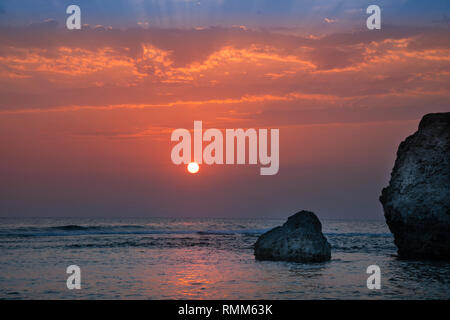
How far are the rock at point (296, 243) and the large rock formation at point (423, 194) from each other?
160 inches

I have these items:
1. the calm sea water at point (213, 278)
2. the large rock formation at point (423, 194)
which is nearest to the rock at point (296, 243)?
the calm sea water at point (213, 278)

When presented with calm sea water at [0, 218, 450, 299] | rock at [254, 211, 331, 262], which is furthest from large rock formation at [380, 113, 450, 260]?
rock at [254, 211, 331, 262]

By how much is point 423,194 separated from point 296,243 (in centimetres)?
649

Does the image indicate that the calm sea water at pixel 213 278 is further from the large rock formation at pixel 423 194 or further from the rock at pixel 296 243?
the large rock formation at pixel 423 194

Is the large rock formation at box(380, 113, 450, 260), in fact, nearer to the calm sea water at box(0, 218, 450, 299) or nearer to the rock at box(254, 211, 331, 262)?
the calm sea water at box(0, 218, 450, 299)

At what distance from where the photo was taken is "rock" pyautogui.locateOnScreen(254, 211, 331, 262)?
21.2 meters

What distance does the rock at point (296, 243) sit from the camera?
21250 mm

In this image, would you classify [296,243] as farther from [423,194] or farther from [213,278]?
[213,278]

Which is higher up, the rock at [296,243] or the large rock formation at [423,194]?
the large rock formation at [423,194]

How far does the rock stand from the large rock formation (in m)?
4.08
